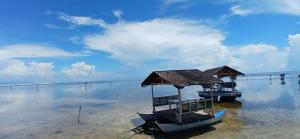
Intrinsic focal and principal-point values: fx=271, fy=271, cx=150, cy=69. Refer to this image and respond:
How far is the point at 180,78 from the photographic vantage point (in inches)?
732

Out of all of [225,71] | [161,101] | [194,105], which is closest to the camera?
[194,105]

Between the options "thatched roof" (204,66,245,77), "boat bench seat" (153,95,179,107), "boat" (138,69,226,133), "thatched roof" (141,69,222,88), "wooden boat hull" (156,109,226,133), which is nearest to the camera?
"wooden boat hull" (156,109,226,133)

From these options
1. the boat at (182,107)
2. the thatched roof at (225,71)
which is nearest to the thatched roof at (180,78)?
the boat at (182,107)

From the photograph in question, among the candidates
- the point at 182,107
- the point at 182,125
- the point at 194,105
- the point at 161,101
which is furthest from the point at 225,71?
the point at 182,125

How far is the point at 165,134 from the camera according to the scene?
18375mm

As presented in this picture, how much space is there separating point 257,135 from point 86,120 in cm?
1599

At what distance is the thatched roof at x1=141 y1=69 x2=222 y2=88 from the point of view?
58.7 ft

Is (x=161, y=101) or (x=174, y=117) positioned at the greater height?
(x=161, y=101)

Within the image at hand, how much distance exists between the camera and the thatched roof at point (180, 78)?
17891mm

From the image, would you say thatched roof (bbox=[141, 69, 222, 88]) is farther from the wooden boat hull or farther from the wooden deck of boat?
the wooden boat hull

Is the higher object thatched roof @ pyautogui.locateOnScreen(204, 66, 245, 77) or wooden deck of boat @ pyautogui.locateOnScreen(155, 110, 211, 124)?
thatched roof @ pyautogui.locateOnScreen(204, 66, 245, 77)

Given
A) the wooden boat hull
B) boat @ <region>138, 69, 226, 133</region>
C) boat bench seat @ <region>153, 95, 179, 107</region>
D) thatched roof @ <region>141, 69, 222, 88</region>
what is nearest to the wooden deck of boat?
boat @ <region>138, 69, 226, 133</region>

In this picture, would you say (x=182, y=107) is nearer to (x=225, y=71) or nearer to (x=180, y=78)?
(x=180, y=78)

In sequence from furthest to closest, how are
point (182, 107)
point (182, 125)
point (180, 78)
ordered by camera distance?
point (182, 107)
point (180, 78)
point (182, 125)
